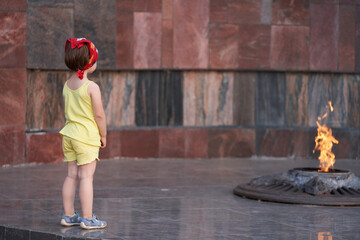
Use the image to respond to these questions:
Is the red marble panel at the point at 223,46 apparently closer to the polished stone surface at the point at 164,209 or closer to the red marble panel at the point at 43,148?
the polished stone surface at the point at 164,209

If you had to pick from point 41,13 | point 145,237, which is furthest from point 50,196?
point 41,13

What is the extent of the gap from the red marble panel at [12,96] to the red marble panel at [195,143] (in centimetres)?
317

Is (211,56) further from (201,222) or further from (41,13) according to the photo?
(201,222)

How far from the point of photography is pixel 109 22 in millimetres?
12844

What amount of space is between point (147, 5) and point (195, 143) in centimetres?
263

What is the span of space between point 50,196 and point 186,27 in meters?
5.65

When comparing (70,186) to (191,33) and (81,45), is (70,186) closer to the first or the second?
(81,45)

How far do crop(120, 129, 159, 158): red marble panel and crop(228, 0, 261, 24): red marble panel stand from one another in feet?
8.30

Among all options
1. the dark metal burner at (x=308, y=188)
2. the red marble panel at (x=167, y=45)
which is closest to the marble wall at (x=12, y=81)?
the red marble panel at (x=167, y=45)

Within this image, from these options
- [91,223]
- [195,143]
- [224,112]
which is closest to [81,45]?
[91,223]

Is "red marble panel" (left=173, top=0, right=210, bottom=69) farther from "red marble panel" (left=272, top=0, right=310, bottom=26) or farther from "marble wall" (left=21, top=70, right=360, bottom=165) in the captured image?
"red marble panel" (left=272, top=0, right=310, bottom=26)

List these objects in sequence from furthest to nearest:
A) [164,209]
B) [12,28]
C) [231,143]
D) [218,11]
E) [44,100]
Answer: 1. [231,143]
2. [218,11]
3. [44,100]
4. [12,28]
5. [164,209]

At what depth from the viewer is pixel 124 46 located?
13016 mm

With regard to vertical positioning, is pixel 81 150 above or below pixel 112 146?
above
